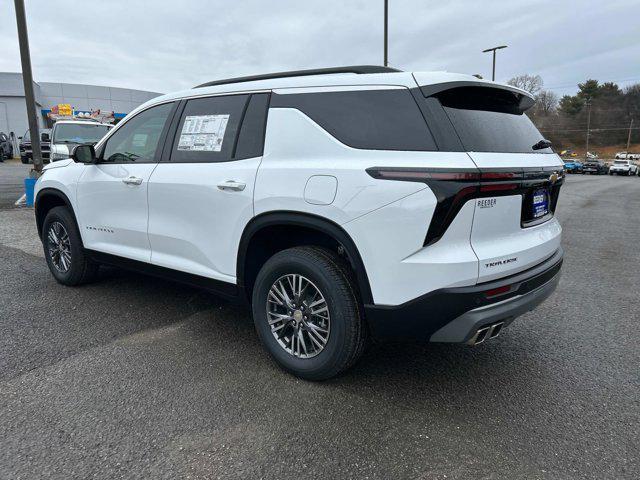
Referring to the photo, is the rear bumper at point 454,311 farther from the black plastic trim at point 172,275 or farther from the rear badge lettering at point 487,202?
the black plastic trim at point 172,275

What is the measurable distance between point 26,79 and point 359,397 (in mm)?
11693

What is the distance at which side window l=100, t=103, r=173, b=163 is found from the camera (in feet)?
12.7

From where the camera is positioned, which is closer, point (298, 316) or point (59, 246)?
point (298, 316)

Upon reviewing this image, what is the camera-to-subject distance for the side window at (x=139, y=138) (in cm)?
388

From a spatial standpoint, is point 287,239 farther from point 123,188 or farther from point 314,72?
point 123,188

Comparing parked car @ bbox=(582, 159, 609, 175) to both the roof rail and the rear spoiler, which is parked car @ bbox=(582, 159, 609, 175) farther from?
the roof rail

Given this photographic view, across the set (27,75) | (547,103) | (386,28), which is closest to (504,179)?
(27,75)

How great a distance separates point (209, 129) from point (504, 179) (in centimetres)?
212

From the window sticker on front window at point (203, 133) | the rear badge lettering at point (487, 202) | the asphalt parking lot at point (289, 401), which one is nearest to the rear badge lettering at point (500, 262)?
the rear badge lettering at point (487, 202)

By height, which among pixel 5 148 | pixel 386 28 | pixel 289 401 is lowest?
pixel 289 401

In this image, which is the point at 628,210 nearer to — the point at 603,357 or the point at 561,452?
the point at 603,357

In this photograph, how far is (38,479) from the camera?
2.11 m

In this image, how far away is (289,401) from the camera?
2783mm

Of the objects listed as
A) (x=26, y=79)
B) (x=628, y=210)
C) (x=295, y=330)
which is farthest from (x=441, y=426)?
(x=628, y=210)
